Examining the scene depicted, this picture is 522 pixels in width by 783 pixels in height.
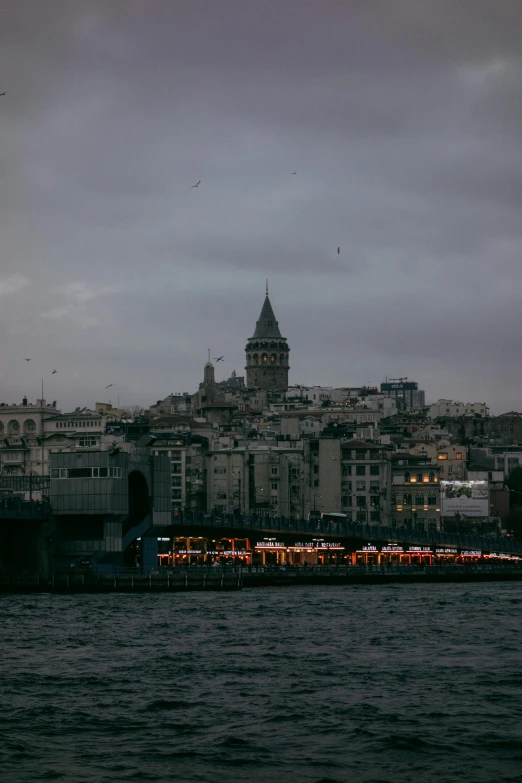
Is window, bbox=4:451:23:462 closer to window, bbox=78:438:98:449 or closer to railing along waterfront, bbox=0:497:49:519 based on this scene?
window, bbox=78:438:98:449

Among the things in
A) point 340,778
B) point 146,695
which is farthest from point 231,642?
point 340,778

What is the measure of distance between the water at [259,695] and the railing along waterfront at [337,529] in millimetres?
38807

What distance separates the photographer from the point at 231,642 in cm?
6369

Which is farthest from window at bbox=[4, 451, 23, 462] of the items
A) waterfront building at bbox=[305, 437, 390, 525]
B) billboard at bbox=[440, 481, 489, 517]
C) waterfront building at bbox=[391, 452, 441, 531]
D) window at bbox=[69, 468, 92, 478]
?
window at bbox=[69, 468, 92, 478]

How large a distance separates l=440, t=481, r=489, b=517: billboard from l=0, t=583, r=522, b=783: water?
9775 cm

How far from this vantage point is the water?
→ 37938 mm

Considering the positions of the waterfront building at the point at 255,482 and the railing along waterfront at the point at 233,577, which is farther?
the waterfront building at the point at 255,482

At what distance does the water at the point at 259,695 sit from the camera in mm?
37938

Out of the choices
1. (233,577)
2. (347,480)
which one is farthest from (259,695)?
(347,480)

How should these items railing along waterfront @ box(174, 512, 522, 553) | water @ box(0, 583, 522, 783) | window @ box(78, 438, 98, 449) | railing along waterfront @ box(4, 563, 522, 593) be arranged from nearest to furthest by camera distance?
water @ box(0, 583, 522, 783) → railing along waterfront @ box(4, 563, 522, 593) → railing along waterfront @ box(174, 512, 522, 553) → window @ box(78, 438, 98, 449)

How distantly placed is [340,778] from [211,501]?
415 ft

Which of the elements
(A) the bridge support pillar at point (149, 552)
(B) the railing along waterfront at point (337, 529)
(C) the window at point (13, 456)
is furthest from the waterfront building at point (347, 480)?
(A) the bridge support pillar at point (149, 552)

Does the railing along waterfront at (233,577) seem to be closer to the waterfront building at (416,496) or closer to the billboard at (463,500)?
the waterfront building at (416,496)

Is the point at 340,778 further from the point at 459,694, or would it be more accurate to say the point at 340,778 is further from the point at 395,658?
the point at 395,658
